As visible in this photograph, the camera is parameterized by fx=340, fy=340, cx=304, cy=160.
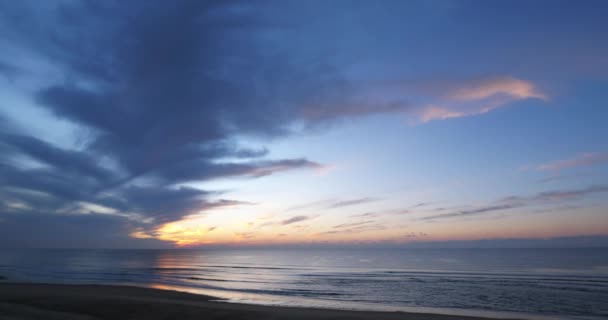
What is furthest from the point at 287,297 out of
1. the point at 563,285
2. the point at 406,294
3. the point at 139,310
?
the point at 563,285

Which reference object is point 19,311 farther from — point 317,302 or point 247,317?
point 317,302

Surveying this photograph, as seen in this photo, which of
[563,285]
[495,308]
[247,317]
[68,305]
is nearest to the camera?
[247,317]

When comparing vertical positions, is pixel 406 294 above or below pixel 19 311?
below

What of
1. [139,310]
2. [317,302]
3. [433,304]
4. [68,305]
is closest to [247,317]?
[139,310]

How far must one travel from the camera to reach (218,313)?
22734 mm

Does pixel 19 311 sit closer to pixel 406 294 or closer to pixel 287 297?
pixel 287 297

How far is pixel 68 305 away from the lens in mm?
25562

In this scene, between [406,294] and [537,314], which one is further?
[406,294]

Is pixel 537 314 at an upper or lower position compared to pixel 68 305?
lower

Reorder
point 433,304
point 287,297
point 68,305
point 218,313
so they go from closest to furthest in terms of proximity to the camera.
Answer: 1. point 218,313
2. point 68,305
3. point 433,304
4. point 287,297

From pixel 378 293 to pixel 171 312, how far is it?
77.1 feet

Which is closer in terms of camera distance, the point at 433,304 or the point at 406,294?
the point at 433,304

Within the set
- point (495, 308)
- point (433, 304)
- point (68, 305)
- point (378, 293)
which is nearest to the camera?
point (68, 305)

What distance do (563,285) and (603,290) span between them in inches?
182
